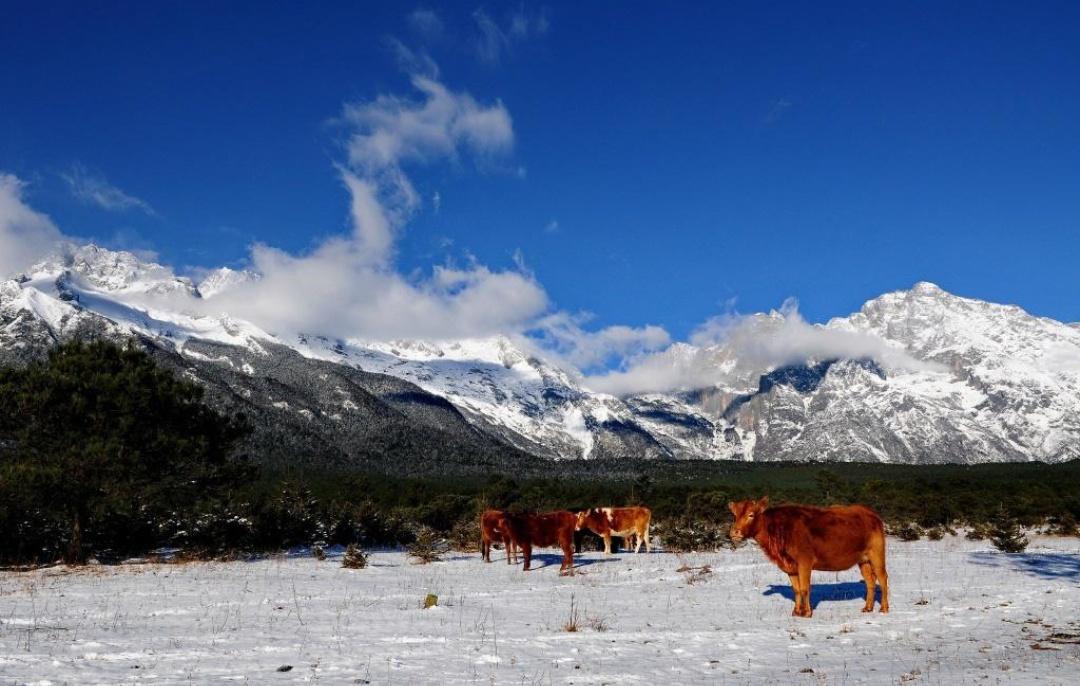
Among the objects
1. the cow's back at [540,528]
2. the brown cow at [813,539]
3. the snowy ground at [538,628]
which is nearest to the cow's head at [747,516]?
the brown cow at [813,539]

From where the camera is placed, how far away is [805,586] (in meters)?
14.2

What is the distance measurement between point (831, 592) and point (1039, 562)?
948 centimetres

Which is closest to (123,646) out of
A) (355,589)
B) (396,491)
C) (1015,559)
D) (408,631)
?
(408,631)

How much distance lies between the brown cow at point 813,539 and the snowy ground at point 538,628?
2.30ft

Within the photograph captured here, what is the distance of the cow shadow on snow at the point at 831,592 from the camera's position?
1636 cm

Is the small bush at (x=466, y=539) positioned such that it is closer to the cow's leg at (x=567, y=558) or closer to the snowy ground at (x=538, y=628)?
the cow's leg at (x=567, y=558)

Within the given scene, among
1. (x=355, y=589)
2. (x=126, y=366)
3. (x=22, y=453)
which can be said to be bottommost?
(x=355, y=589)

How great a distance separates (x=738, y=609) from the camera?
1559 centimetres

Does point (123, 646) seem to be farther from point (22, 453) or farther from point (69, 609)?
point (22, 453)

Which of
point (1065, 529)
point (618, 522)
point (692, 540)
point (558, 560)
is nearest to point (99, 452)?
point (558, 560)

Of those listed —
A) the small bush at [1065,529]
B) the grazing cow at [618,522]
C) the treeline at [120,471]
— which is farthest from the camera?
the small bush at [1065,529]

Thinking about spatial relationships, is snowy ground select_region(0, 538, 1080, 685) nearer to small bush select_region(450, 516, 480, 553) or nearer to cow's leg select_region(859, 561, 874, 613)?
cow's leg select_region(859, 561, 874, 613)

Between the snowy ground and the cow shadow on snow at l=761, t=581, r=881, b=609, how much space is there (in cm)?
10

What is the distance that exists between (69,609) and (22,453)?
13.7 meters
